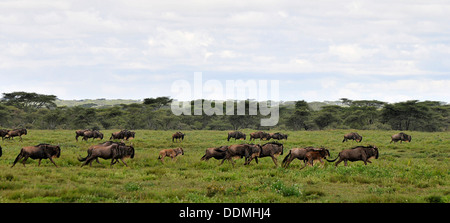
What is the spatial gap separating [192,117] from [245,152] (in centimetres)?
6733

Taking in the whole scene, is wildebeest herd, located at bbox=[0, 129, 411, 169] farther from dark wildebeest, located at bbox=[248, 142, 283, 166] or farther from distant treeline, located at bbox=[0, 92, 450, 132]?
distant treeline, located at bbox=[0, 92, 450, 132]

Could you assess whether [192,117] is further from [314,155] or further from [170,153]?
[314,155]

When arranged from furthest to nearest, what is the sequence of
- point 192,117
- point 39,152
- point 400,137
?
point 192,117 < point 400,137 < point 39,152

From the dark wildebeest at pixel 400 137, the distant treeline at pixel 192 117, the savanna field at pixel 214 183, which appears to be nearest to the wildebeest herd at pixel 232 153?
the savanna field at pixel 214 183

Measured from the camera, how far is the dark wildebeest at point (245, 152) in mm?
18094

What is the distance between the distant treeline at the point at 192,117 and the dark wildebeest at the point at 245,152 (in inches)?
2260

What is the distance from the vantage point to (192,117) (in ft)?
278

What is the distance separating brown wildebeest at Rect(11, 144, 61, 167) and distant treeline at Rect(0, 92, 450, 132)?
5681cm

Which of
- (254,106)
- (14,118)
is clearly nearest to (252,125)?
(254,106)

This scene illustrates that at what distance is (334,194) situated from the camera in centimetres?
1147

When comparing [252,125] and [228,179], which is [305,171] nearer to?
[228,179]

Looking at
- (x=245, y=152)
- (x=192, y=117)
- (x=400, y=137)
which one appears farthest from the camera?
(x=192, y=117)

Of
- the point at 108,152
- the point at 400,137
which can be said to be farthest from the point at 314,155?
the point at 400,137

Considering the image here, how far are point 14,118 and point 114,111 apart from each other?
22.1m
